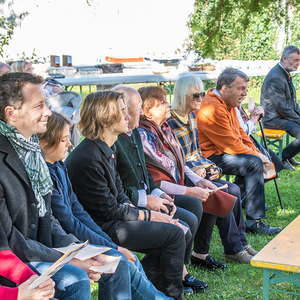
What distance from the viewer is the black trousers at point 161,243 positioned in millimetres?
2508

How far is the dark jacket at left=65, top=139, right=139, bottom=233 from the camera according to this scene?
2494 millimetres

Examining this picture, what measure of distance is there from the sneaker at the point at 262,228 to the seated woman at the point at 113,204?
1.74m

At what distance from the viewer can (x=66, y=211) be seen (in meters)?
2.24

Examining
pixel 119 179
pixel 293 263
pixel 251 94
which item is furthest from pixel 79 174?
pixel 251 94

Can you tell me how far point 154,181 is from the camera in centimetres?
323

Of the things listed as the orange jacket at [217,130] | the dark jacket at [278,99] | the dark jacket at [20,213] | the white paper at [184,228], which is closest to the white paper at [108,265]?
the dark jacket at [20,213]

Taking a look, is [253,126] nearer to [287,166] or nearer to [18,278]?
[287,166]

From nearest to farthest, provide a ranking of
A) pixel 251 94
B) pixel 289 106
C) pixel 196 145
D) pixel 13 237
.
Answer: pixel 13 237, pixel 196 145, pixel 289 106, pixel 251 94

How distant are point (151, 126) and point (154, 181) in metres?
0.47

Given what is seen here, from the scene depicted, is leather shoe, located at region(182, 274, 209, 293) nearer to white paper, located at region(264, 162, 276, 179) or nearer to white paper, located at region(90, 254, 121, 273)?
white paper, located at region(90, 254, 121, 273)

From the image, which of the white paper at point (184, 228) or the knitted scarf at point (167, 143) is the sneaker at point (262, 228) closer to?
the knitted scarf at point (167, 143)

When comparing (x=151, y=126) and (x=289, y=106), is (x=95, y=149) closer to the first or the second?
(x=151, y=126)

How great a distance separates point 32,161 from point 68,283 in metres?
0.61

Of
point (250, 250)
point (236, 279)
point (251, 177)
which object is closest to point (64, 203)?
point (236, 279)
